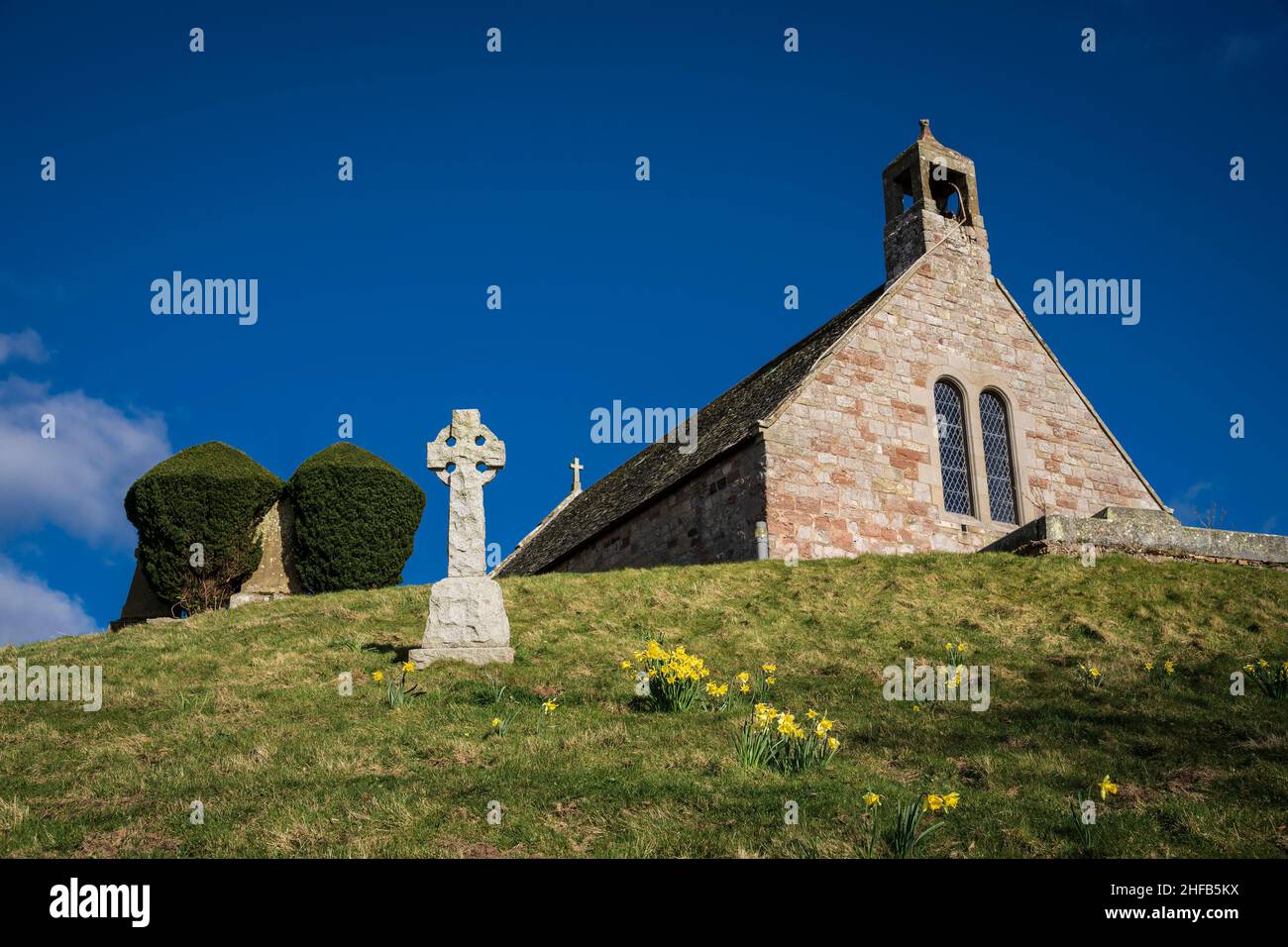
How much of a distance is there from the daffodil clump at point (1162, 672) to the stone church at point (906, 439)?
5.56 meters

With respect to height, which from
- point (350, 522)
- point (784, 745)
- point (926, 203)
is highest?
point (926, 203)

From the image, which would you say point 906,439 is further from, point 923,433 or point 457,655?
point 457,655

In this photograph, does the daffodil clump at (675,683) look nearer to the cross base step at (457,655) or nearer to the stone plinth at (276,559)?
the cross base step at (457,655)

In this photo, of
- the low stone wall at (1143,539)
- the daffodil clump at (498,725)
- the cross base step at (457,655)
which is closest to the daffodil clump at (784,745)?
the daffodil clump at (498,725)

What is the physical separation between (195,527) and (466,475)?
11.7m

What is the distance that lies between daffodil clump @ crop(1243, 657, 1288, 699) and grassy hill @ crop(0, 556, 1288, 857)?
0.34m

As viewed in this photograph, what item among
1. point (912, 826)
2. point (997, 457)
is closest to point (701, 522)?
point (997, 457)

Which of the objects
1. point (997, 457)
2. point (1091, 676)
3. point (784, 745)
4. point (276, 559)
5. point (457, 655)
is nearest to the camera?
point (784, 745)

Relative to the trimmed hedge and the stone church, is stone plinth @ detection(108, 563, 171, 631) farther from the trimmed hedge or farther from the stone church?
the stone church

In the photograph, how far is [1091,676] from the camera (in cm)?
1079

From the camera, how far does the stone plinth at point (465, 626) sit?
11312 mm
